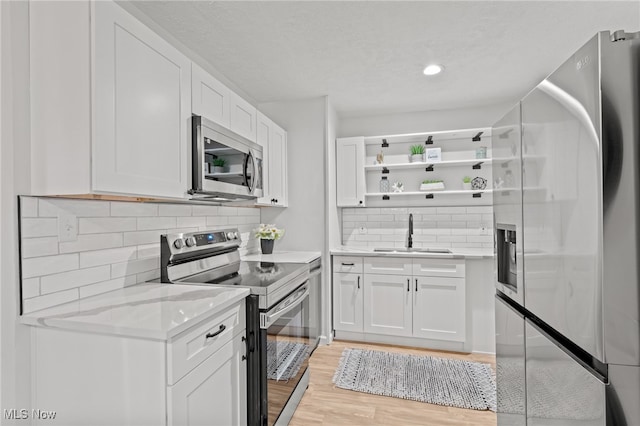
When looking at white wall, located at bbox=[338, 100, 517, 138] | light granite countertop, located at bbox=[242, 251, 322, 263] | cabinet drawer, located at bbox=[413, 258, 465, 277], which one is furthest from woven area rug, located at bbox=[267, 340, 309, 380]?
white wall, located at bbox=[338, 100, 517, 138]

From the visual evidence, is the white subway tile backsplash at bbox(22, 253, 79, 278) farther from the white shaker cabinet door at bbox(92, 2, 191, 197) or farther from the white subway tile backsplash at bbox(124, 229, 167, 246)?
the white shaker cabinet door at bbox(92, 2, 191, 197)

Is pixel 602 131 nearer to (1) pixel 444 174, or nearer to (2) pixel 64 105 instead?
(2) pixel 64 105

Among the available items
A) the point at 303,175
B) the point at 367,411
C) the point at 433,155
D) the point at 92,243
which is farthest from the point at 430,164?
the point at 92,243

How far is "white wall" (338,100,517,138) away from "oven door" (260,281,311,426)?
2.35 metres

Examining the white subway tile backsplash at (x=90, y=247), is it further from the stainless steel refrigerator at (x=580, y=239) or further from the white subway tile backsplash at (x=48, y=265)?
the stainless steel refrigerator at (x=580, y=239)

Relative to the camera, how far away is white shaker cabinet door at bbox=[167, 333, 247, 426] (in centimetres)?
113

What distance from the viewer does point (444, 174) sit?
12.2ft

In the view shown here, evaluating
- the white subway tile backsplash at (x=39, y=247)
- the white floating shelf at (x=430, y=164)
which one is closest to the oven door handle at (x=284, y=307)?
the white subway tile backsplash at (x=39, y=247)

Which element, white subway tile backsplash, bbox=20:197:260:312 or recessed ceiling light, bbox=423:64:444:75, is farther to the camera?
recessed ceiling light, bbox=423:64:444:75

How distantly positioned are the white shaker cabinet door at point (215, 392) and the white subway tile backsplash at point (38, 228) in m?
0.83

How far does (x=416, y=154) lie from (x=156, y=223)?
9.29 ft

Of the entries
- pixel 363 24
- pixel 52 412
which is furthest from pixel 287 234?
pixel 52 412

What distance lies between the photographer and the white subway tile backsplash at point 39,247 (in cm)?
124

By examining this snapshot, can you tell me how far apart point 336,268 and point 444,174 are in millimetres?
1686
